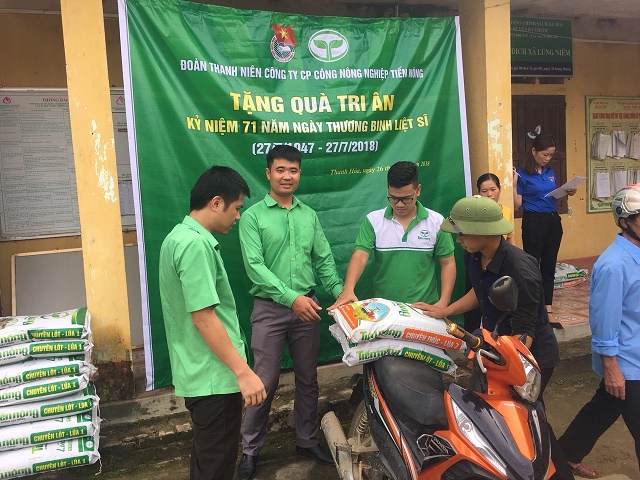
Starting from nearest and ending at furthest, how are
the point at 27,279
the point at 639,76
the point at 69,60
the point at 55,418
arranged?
1. the point at 55,418
2. the point at 69,60
3. the point at 27,279
4. the point at 639,76

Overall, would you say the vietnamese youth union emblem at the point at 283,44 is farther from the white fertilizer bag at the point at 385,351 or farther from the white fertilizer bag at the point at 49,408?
the white fertilizer bag at the point at 49,408

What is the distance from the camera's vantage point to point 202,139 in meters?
3.64

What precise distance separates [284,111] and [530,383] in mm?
2495

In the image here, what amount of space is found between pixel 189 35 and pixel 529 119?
4.53 meters

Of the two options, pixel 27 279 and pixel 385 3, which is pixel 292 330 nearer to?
pixel 27 279

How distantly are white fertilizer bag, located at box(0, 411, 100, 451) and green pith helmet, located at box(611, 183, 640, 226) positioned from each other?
2973 mm

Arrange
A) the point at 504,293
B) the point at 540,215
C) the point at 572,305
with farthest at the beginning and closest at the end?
the point at 572,305 < the point at 540,215 < the point at 504,293

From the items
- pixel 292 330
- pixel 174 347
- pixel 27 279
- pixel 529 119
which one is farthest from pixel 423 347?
pixel 529 119

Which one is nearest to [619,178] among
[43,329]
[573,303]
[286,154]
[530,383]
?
[573,303]

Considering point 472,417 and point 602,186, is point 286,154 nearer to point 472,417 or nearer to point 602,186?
point 472,417

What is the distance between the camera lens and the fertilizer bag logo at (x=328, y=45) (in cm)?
393

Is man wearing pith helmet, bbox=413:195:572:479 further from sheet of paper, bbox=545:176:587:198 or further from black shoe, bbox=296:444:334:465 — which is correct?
sheet of paper, bbox=545:176:587:198

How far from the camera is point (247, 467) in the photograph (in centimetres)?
321

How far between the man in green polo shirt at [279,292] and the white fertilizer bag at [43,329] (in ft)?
3.26
